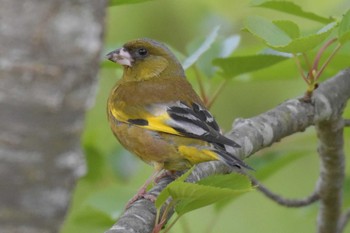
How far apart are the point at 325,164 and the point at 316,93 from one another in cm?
41

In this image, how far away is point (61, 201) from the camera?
1217 millimetres

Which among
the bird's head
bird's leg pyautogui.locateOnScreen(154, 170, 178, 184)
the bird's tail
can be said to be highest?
the bird's head

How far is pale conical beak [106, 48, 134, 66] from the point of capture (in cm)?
392

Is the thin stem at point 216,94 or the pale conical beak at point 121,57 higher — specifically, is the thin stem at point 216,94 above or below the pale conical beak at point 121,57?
below

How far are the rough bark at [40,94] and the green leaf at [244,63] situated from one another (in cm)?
191

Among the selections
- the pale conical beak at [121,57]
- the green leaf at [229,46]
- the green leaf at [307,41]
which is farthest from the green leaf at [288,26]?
the pale conical beak at [121,57]

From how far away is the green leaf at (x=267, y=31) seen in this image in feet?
8.56

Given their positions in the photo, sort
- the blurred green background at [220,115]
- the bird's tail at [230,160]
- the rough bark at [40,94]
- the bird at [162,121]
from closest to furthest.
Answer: the rough bark at [40,94], the bird's tail at [230,160], the bird at [162,121], the blurred green background at [220,115]

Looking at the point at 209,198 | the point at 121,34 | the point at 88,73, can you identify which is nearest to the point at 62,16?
the point at 88,73

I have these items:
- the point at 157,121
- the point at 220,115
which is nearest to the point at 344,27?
the point at 157,121

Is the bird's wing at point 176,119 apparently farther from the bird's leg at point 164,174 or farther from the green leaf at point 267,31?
the green leaf at point 267,31

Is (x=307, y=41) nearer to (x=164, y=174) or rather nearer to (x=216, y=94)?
(x=216, y=94)

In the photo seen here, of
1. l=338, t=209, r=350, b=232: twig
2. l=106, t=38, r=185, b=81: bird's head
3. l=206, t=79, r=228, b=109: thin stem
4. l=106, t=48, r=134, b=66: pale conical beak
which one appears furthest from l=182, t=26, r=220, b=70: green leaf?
l=338, t=209, r=350, b=232: twig

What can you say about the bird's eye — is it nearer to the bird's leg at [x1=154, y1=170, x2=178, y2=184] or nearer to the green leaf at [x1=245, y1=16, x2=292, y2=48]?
the bird's leg at [x1=154, y1=170, x2=178, y2=184]
